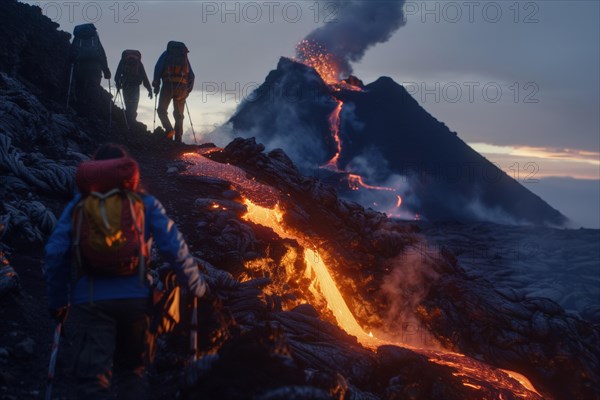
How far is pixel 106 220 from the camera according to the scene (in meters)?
3.77

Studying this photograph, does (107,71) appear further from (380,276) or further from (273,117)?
(273,117)

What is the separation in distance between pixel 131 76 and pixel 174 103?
1933mm

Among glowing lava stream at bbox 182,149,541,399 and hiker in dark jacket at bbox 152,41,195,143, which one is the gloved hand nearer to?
glowing lava stream at bbox 182,149,541,399

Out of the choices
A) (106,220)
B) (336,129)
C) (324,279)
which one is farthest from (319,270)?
(336,129)

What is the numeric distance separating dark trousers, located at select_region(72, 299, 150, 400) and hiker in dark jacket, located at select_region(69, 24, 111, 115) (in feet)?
53.5

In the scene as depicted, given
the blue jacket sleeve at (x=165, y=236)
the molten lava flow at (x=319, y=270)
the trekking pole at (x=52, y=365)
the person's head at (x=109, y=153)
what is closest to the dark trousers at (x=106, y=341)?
the blue jacket sleeve at (x=165, y=236)

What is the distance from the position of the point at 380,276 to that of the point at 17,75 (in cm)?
1552

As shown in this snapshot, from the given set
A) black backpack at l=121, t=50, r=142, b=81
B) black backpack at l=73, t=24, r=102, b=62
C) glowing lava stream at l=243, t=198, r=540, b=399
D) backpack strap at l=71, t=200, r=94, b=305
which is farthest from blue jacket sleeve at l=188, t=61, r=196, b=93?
Answer: backpack strap at l=71, t=200, r=94, b=305

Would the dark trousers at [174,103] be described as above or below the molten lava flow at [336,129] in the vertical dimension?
below

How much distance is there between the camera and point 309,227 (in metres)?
16.5

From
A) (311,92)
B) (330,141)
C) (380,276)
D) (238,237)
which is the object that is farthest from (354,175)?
(238,237)

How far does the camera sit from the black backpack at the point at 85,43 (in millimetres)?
17609

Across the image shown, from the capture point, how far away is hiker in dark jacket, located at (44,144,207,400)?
384 centimetres

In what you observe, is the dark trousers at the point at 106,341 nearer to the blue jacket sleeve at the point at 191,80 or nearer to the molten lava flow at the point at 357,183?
the blue jacket sleeve at the point at 191,80
